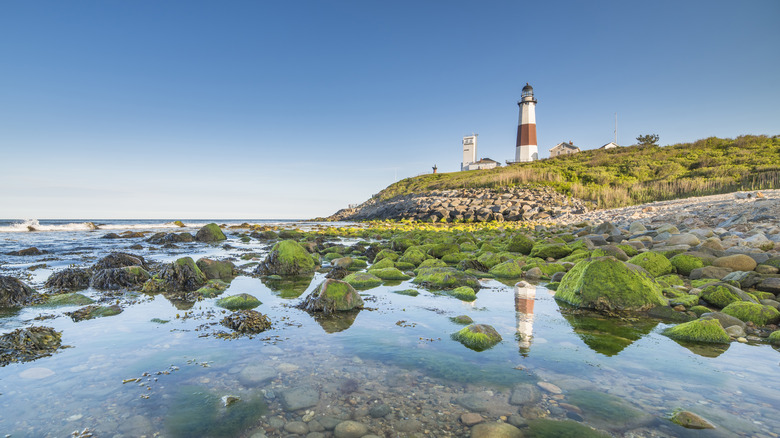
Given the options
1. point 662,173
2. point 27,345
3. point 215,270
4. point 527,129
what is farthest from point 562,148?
point 27,345

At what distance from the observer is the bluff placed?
2627 cm

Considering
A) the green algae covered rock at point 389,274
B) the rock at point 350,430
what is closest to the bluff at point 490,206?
the green algae covered rock at point 389,274

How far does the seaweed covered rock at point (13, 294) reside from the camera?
5551 mm

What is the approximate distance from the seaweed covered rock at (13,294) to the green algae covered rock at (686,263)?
481 inches

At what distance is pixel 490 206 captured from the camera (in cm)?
2925

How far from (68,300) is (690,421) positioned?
821 cm

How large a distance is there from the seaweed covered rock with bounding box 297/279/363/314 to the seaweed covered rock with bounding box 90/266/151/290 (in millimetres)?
4052

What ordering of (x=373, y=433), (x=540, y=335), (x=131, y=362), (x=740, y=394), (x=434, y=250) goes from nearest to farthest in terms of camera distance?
(x=373, y=433) → (x=740, y=394) → (x=131, y=362) → (x=540, y=335) → (x=434, y=250)

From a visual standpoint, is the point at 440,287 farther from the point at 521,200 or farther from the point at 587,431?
the point at 521,200

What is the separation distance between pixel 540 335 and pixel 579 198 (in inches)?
1095

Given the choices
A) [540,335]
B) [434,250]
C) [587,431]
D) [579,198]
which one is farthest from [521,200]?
[587,431]

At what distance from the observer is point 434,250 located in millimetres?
10398

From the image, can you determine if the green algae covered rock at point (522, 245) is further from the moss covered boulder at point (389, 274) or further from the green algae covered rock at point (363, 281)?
the green algae covered rock at point (363, 281)

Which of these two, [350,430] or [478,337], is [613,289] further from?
[350,430]
